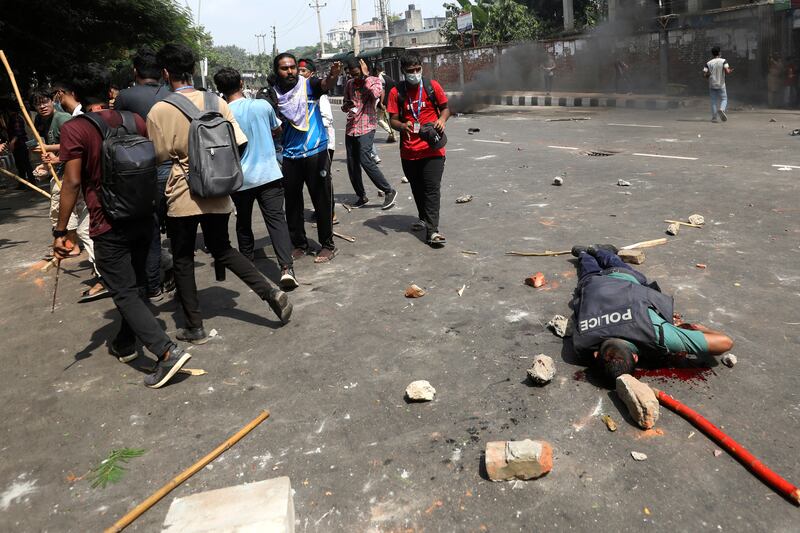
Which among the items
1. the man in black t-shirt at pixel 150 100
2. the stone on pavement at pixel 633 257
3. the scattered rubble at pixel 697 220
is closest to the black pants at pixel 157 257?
the man in black t-shirt at pixel 150 100

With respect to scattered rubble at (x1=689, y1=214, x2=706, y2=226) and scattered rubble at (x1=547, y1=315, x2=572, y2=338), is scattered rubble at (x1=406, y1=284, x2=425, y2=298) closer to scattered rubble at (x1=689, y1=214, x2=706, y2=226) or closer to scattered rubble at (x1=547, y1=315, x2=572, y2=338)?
scattered rubble at (x1=547, y1=315, x2=572, y2=338)

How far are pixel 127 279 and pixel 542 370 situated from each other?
7.45ft

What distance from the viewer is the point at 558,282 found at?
4.47 meters

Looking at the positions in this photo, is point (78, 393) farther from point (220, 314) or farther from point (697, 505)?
point (697, 505)

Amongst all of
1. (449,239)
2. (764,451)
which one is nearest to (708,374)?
(764,451)

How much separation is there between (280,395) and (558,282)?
2.18m

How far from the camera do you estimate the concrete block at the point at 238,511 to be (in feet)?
6.45

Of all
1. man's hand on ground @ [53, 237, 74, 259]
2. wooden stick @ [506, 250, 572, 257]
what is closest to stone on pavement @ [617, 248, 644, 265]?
wooden stick @ [506, 250, 572, 257]

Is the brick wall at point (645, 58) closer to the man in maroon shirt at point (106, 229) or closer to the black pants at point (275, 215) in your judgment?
the black pants at point (275, 215)

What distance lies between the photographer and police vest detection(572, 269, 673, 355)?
3.03 metres

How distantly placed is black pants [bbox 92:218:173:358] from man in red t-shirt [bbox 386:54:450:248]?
8.63 feet

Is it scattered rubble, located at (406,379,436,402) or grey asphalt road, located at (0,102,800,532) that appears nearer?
grey asphalt road, located at (0,102,800,532)

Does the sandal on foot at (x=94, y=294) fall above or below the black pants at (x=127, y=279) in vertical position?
below

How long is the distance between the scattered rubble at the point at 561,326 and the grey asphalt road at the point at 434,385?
153 mm
